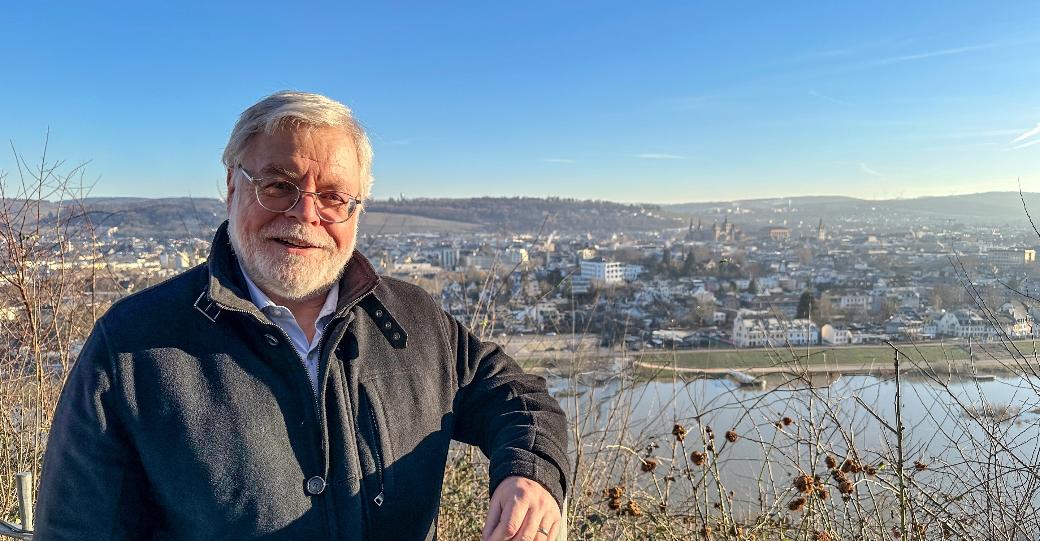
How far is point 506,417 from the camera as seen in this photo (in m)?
1.44

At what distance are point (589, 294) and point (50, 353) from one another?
3.45 meters

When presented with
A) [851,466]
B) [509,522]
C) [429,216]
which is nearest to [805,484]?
[851,466]

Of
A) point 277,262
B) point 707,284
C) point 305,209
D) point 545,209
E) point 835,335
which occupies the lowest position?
point 707,284

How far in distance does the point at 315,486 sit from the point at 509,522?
0.38 metres

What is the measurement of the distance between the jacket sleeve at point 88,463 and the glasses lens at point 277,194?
44 centimetres

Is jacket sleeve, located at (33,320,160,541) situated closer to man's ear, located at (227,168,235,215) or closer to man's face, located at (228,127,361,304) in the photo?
man's face, located at (228,127,361,304)

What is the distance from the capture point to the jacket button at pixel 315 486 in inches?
48.1

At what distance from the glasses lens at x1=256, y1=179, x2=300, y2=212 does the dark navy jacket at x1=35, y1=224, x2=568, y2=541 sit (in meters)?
0.15

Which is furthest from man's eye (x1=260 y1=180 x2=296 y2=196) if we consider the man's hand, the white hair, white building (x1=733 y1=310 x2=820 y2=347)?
white building (x1=733 y1=310 x2=820 y2=347)

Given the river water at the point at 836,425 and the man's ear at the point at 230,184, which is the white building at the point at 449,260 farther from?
the man's ear at the point at 230,184

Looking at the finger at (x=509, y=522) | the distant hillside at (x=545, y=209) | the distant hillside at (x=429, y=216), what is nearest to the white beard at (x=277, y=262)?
the distant hillside at (x=429, y=216)

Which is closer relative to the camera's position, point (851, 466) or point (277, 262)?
point (277, 262)

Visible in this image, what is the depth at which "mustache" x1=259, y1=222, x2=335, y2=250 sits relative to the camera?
4.59 feet

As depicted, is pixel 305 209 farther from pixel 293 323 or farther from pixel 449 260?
pixel 449 260
